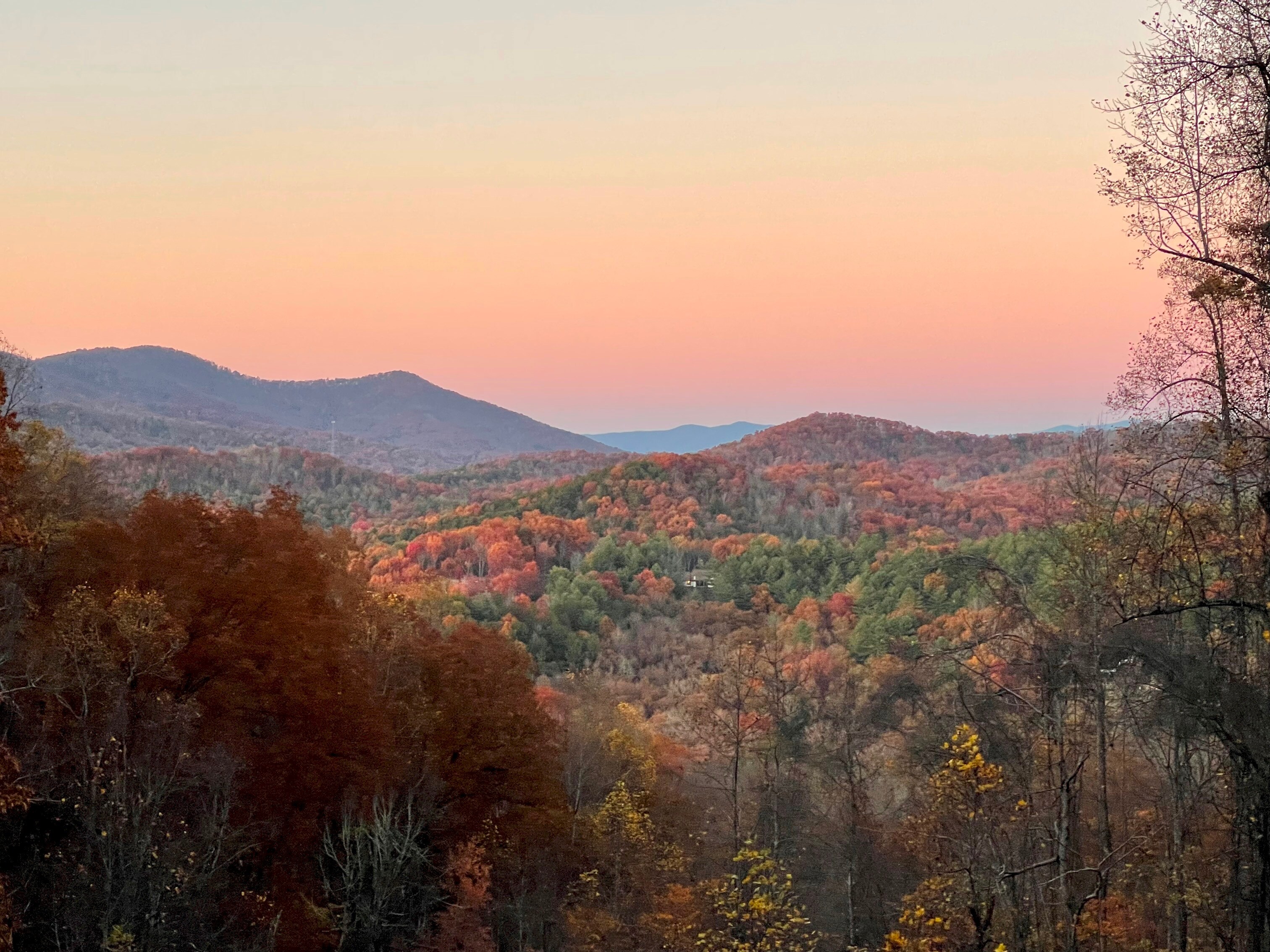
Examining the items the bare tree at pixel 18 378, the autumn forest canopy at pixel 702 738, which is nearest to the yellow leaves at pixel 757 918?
the autumn forest canopy at pixel 702 738

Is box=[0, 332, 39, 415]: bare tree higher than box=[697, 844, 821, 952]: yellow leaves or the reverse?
higher

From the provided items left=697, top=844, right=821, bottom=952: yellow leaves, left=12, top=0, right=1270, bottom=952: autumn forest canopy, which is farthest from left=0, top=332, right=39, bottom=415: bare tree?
left=697, top=844, right=821, bottom=952: yellow leaves

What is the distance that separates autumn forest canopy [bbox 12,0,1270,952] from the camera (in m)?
9.73

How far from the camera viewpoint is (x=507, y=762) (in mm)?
31672

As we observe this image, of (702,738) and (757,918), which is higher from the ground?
(757,918)

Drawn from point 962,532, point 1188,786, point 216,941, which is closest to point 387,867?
point 216,941

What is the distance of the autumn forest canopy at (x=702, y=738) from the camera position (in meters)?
9.73

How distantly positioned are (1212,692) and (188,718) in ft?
53.9

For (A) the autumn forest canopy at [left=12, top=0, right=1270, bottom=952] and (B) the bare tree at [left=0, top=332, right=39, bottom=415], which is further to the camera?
(B) the bare tree at [left=0, top=332, right=39, bottom=415]

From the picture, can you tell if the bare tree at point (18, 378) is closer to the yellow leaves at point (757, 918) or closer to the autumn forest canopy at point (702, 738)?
the autumn forest canopy at point (702, 738)

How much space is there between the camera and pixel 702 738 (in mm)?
43156

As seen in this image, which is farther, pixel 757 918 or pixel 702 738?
pixel 702 738

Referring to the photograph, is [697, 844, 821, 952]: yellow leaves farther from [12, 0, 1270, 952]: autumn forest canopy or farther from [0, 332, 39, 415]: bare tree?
[0, 332, 39, 415]: bare tree

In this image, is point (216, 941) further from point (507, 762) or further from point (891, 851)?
point (891, 851)
